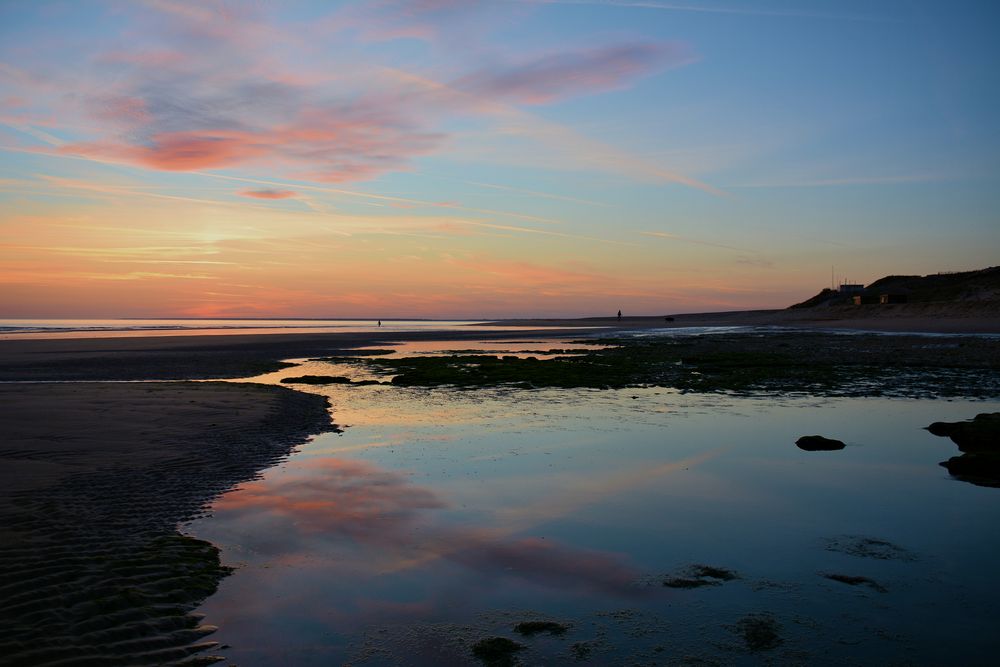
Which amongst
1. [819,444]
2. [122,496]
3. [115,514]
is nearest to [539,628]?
[115,514]

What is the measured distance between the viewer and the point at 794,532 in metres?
9.28

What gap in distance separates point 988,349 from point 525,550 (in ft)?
142

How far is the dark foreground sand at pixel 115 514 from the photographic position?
6.29 metres

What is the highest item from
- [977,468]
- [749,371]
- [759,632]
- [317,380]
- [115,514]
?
[317,380]

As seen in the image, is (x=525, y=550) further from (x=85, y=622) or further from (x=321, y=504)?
(x=85, y=622)

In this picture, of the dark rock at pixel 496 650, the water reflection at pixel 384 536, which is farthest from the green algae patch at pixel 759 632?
the dark rock at pixel 496 650

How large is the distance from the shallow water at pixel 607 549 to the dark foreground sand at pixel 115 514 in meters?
0.54

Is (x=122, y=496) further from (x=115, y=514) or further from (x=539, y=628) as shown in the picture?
(x=539, y=628)

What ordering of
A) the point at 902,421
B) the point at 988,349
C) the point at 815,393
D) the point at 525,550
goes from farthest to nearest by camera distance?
the point at 988,349, the point at 815,393, the point at 902,421, the point at 525,550

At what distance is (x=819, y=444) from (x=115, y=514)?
13.9m

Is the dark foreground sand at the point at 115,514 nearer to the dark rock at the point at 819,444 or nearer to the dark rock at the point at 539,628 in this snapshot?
the dark rock at the point at 539,628

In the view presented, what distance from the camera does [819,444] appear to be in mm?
14773

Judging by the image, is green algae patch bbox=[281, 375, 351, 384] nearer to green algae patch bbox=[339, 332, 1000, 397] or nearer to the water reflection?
green algae patch bbox=[339, 332, 1000, 397]

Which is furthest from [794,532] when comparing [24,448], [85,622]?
[24,448]
